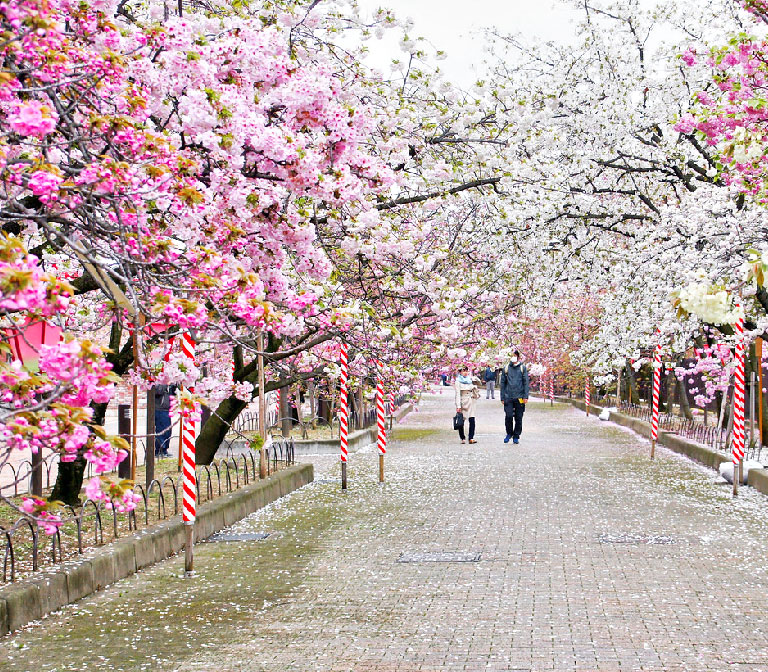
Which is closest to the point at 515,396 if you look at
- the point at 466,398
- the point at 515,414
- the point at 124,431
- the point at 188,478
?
the point at 515,414

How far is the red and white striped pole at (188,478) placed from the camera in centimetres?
930

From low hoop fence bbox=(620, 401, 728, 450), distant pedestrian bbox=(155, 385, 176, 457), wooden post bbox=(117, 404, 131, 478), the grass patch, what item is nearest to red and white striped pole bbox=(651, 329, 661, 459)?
low hoop fence bbox=(620, 401, 728, 450)

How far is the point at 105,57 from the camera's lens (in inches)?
247

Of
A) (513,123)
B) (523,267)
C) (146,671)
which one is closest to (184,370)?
(146,671)

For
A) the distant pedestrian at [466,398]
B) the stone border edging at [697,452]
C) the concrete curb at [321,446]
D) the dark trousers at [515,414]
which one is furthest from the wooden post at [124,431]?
the dark trousers at [515,414]

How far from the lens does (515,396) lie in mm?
24266

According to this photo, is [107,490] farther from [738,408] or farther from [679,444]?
[679,444]

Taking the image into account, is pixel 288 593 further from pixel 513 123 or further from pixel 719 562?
pixel 513 123

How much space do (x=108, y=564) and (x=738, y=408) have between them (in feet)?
32.8

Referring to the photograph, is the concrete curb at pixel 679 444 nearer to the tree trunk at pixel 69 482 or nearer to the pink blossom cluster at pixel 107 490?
the tree trunk at pixel 69 482

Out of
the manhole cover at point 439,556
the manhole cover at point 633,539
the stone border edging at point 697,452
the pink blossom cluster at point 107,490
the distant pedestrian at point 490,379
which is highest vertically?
the distant pedestrian at point 490,379

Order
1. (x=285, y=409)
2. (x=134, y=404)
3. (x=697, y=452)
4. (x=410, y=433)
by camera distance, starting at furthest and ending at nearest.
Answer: (x=410, y=433) → (x=285, y=409) → (x=697, y=452) → (x=134, y=404)

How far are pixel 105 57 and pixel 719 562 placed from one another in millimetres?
6530

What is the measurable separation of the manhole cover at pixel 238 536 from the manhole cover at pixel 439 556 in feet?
6.24
